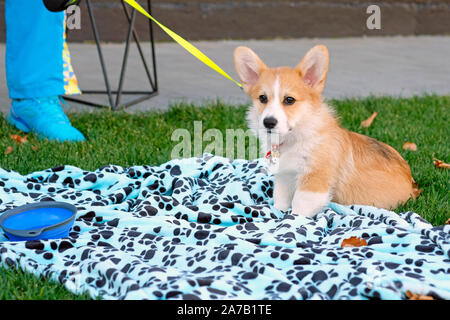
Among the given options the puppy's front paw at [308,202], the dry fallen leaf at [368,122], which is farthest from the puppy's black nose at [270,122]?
the dry fallen leaf at [368,122]

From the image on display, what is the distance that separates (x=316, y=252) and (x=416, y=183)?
1.22 m

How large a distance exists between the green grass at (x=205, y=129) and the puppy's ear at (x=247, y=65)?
106 cm

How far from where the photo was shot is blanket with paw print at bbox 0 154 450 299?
2.03 metres

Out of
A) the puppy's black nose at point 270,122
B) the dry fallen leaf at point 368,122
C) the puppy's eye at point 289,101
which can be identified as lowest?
the dry fallen leaf at point 368,122

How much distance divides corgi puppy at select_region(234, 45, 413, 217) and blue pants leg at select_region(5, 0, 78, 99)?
1.96 m

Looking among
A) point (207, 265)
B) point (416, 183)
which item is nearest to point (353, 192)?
point (416, 183)

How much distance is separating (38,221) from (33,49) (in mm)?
2021

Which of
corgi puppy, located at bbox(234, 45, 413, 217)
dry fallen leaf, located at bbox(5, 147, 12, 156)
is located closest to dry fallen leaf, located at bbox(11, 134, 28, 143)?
dry fallen leaf, located at bbox(5, 147, 12, 156)

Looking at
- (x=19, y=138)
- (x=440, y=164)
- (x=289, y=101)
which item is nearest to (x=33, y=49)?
(x=19, y=138)

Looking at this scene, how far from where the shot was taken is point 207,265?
2.23 m

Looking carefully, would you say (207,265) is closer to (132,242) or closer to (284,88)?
(132,242)

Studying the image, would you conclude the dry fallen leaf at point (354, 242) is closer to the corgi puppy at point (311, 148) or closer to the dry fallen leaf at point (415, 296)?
the corgi puppy at point (311, 148)

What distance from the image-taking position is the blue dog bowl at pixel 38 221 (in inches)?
94.0

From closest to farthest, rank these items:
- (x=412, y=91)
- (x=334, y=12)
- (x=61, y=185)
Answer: (x=61, y=185), (x=412, y=91), (x=334, y=12)
